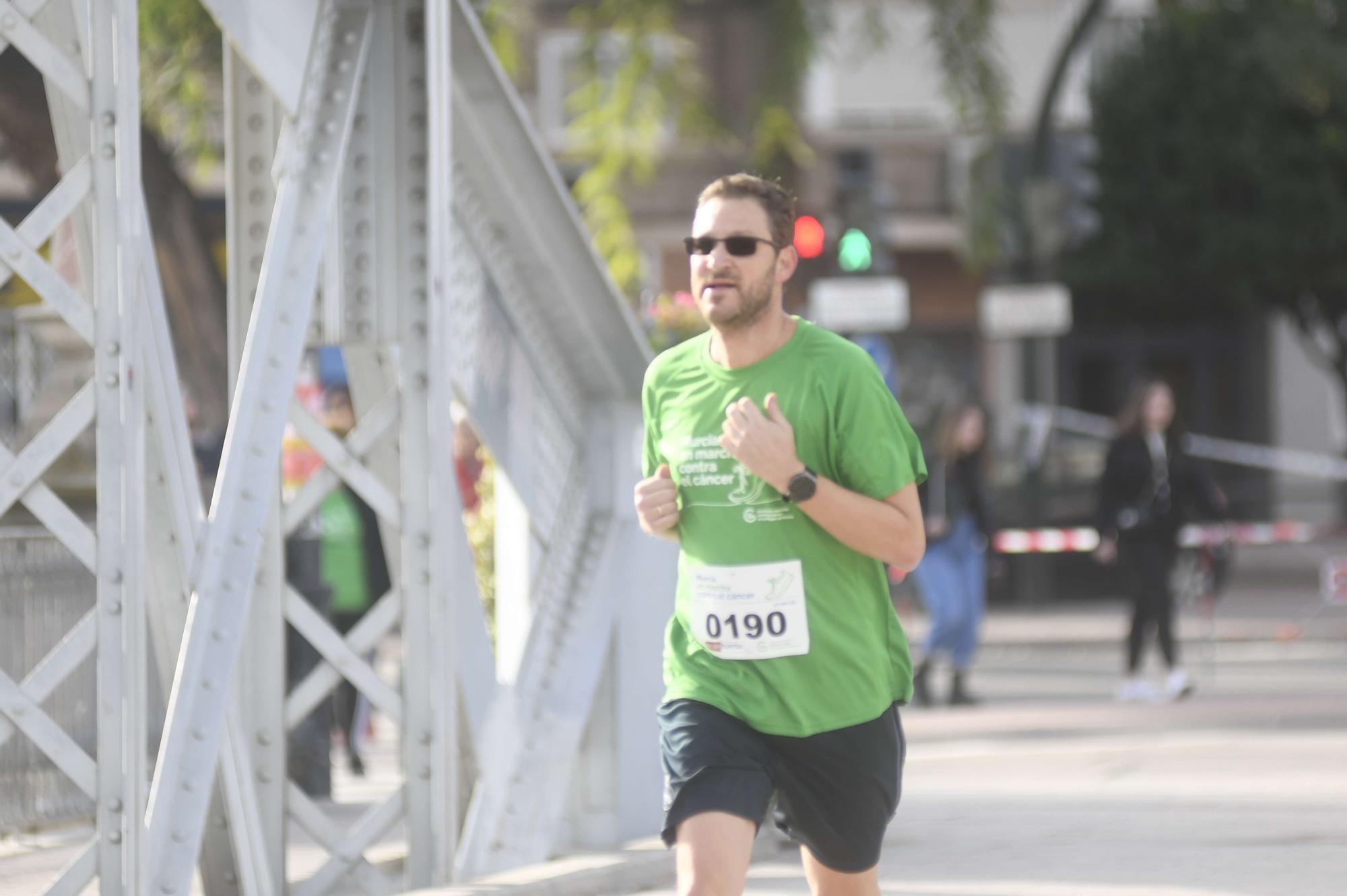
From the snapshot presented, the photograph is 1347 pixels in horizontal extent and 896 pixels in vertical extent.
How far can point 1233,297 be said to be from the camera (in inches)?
1176

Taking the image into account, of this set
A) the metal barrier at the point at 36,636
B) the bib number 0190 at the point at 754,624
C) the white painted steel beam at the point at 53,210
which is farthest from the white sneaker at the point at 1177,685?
the white painted steel beam at the point at 53,210

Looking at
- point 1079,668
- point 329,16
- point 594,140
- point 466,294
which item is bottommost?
point 1079,668

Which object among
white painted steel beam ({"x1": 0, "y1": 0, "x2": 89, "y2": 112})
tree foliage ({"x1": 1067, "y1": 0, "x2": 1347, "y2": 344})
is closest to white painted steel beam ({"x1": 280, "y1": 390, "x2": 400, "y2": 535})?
white painted steel beam ({"x1": 0, "y1": 0, "x2": 89, "y2": 112})

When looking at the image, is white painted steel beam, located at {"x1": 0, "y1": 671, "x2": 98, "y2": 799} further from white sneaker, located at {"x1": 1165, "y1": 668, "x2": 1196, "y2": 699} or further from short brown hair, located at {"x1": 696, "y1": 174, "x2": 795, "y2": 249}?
white sneaker, located at {"x1": 1165, "y1": 668, "x2": 1196, "y2": 699}

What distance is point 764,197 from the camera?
4059mm

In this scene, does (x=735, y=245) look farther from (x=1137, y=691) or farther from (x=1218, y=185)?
(x=1218, y=185)

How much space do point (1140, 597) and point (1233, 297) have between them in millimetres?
18760

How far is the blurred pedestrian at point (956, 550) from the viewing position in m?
12.2

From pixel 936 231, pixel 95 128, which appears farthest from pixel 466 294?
pixel 936 231

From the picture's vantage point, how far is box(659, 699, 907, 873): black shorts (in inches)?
153

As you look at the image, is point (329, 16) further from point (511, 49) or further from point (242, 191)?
point (511, 49)

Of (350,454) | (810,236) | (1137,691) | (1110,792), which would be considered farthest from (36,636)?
(810,236)

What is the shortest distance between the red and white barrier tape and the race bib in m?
8.31

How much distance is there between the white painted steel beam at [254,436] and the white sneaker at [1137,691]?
8057 mm
